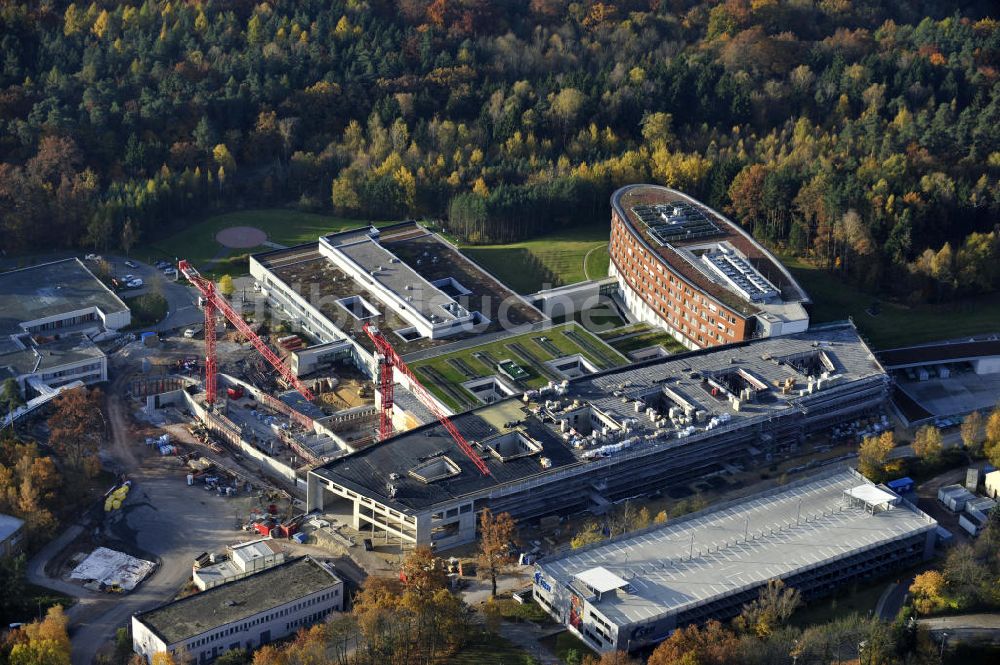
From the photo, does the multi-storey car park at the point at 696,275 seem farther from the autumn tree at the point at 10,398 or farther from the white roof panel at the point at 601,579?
the autumn tree at the point at 10,398

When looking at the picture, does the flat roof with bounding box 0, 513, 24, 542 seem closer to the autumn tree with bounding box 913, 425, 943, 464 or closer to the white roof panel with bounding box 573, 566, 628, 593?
the white roof panel with bounding box 573, 566, 628, 593

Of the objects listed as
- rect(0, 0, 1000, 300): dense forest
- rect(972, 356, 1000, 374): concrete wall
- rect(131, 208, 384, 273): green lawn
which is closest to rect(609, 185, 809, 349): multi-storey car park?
rect(0, 0, 1000, 300): dense forest

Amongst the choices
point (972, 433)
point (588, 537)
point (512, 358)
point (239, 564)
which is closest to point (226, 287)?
point (512, 358)

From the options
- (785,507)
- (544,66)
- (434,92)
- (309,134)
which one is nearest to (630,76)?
(544,66)

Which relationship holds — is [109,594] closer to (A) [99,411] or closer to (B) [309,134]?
(A) [99,411]

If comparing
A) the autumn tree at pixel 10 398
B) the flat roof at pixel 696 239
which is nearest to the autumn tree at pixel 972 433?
the flat roof at pixel 696 239

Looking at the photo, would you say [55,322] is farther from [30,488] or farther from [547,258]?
[547,258]
